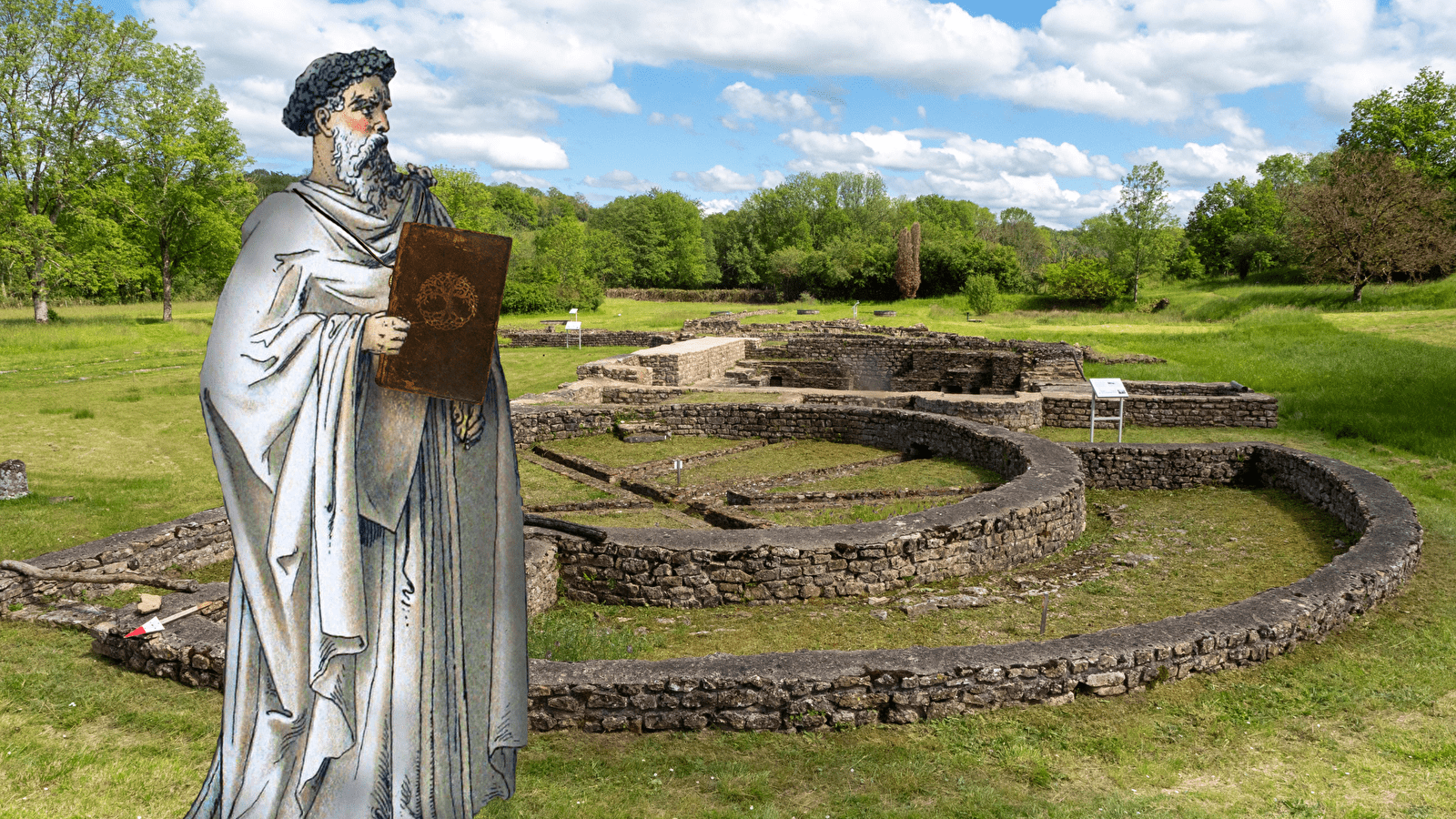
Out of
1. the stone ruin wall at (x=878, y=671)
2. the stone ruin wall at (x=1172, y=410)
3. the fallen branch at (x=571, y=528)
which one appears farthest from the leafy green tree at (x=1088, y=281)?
the fallen branch at (x=571, y=528)

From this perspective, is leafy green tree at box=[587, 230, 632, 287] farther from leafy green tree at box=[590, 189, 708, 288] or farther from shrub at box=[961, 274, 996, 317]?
shrub at box=[961, 274, 996, 317]

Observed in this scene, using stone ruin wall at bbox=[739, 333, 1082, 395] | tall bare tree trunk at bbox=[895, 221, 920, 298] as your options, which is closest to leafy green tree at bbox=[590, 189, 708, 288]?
tall bare tree trunk at bbox=[895, 221, 920, 298]

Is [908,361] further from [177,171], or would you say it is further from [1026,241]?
[1026,241]

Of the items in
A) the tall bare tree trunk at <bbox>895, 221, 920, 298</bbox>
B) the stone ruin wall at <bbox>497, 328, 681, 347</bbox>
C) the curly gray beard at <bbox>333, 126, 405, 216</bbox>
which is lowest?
the stone ruin wall at <bbox>497, 328, 681, 347</bbox>

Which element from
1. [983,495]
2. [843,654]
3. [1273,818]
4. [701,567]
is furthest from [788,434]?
[1273,818]

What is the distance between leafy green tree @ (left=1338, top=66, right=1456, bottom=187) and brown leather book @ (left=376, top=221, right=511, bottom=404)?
48.5 m

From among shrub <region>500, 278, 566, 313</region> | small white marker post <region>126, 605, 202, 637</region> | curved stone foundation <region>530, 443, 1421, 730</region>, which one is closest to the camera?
curved stone foundation <region>530, 443, 1421, 730</region>

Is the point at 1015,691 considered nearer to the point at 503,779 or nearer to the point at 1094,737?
the point at 1094,737

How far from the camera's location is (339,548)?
7.61ft

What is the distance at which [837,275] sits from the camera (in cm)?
5466

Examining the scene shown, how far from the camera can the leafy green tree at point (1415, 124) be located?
130ft

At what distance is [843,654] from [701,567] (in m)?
2.59

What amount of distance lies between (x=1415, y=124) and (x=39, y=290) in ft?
192

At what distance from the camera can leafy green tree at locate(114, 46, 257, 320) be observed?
30672 mm
